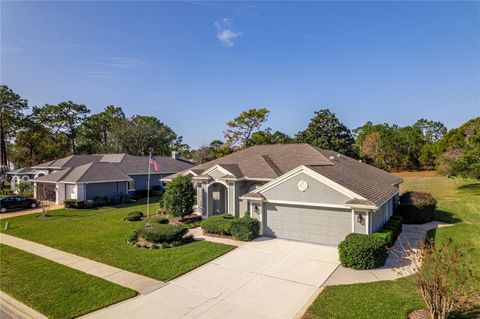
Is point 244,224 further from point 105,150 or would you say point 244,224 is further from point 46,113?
point 46,113

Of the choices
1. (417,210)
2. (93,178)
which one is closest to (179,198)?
(93,178)

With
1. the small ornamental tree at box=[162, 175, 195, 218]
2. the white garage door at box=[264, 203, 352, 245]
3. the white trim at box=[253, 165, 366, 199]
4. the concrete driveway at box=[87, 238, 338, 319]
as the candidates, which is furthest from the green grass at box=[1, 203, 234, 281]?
the white trim at box=[253, 165, 366, 199]

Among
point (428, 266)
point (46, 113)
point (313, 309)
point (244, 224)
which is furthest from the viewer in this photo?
point (46, 113)

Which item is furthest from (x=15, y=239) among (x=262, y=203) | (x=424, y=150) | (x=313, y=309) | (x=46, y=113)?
(x=424, y=150)

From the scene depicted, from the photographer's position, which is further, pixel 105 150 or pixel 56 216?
pixel 105 150

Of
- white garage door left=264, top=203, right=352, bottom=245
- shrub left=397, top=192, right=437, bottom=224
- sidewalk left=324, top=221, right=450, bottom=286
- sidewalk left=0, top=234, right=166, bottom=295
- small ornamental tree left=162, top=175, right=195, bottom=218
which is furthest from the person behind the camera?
small ornamental tree left=162, top=175, right=195, bottom=218

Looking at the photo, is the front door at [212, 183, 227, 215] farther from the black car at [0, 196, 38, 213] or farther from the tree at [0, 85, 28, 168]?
the tree at [0, 85, 28, 168]
